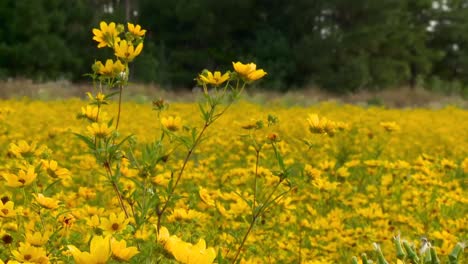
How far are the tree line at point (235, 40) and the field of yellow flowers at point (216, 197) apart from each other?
56.5ft

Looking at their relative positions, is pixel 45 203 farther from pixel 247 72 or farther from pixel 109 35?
pixel 247 72

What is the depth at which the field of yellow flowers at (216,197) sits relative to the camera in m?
1.63

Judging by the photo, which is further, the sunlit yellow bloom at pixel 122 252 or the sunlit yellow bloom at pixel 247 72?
the sunlit yellow bloom at pixel 247 72

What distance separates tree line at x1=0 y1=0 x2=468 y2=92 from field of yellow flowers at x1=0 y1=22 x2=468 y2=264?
17226mm

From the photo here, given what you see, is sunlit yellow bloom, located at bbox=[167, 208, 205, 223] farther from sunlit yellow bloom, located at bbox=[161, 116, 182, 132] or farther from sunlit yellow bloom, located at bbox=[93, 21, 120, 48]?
sunlit yellow bloom, located at bbox=[93, 21, 120, 48]

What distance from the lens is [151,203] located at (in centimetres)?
161

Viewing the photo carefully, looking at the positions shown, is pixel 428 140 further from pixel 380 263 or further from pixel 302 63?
pixel 302 63

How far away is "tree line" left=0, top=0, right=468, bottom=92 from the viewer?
23.1m

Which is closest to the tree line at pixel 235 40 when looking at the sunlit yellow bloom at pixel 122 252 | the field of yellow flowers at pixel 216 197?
the field of yellow flowers at pixel 216 197

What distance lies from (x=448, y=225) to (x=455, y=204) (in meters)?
0.49

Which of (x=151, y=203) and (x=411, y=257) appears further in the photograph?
(x=151, y=203)

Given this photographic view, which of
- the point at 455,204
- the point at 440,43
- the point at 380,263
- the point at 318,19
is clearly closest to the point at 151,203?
the point at 380,263

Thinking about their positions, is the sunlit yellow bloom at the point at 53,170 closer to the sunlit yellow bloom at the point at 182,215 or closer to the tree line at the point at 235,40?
the sunlit yellow bloom at the point at 182,215

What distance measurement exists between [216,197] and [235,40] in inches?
1011
